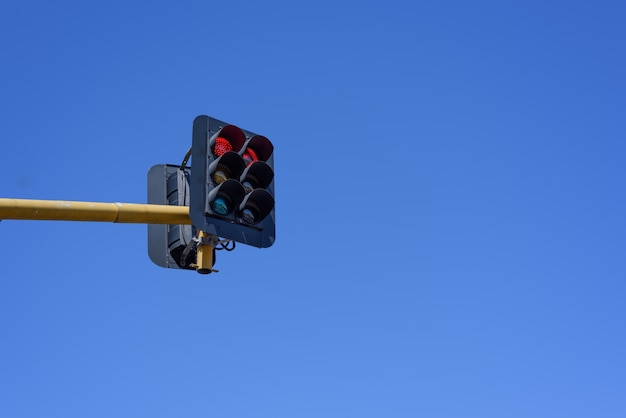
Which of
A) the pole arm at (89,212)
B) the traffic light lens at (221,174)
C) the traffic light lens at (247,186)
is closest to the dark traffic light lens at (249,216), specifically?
the traffic light lens at (247,186)

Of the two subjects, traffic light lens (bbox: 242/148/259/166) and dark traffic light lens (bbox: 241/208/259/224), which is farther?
traffic light lens (bbox: 242/148/259/166)

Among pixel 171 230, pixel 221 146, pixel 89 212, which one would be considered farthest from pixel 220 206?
pixel 171 230

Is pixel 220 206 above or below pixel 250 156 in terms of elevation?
below

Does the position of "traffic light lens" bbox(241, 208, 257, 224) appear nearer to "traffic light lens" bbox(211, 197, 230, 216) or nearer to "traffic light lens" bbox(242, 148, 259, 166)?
"traffic light lens" bbox(211, 197, 230, 216)

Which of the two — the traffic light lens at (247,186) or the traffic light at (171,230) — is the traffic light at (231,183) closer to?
the traffic light lens at (247,186)

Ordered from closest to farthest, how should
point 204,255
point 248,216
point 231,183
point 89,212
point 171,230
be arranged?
point 89,212, point 231,183, point 248,216, point 204,255, point 171,230

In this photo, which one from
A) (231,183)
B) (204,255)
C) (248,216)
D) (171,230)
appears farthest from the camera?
(171,230)

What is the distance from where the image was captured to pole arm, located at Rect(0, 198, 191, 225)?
5637mm

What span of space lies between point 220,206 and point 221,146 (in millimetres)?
501

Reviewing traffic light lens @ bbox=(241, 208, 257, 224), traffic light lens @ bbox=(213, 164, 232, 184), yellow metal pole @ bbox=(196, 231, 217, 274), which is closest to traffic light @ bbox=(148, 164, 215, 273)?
yellow metal pole @ bbox=(196, 231, 217, 274)

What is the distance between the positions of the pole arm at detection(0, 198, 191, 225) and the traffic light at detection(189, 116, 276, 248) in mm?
206

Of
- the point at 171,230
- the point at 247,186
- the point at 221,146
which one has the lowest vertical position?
the point at 171,230

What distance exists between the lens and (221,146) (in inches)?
260

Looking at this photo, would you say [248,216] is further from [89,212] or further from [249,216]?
[89,212]
